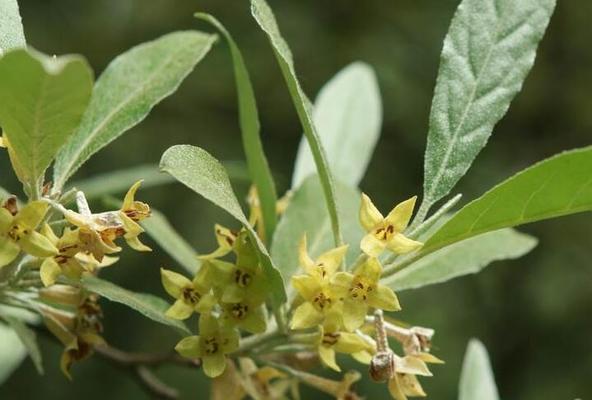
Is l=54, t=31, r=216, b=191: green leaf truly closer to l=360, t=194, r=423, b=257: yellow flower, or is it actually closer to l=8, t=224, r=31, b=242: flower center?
l=8, t=224, r=31, b=242: flower center

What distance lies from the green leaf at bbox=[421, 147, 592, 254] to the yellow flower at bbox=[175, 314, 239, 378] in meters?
0.25

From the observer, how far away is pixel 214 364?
3.68 feet

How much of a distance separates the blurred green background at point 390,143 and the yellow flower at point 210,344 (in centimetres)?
233

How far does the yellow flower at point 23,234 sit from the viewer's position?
0.98m

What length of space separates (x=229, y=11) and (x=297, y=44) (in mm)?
393

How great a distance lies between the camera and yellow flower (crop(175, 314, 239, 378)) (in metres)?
1.11

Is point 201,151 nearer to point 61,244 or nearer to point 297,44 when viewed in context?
point 61,244

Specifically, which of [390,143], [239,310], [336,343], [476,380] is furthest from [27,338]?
[390,143]

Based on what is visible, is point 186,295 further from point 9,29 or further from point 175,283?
point 9,29

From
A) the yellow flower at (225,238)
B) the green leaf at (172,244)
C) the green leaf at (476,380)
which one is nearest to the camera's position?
the yellow flower at (225,238)

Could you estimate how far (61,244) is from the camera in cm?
101

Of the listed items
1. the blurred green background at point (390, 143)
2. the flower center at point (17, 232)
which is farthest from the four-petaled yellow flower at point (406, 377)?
the blurred green background at point (390, 143)

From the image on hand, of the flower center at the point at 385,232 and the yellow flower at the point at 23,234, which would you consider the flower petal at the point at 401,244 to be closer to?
the flower center at the point at 385,232

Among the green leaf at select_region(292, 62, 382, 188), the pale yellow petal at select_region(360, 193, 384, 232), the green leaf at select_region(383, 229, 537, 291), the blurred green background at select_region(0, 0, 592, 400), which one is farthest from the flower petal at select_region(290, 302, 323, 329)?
the blurred green background at select_region(0, 0, 592, 400)
